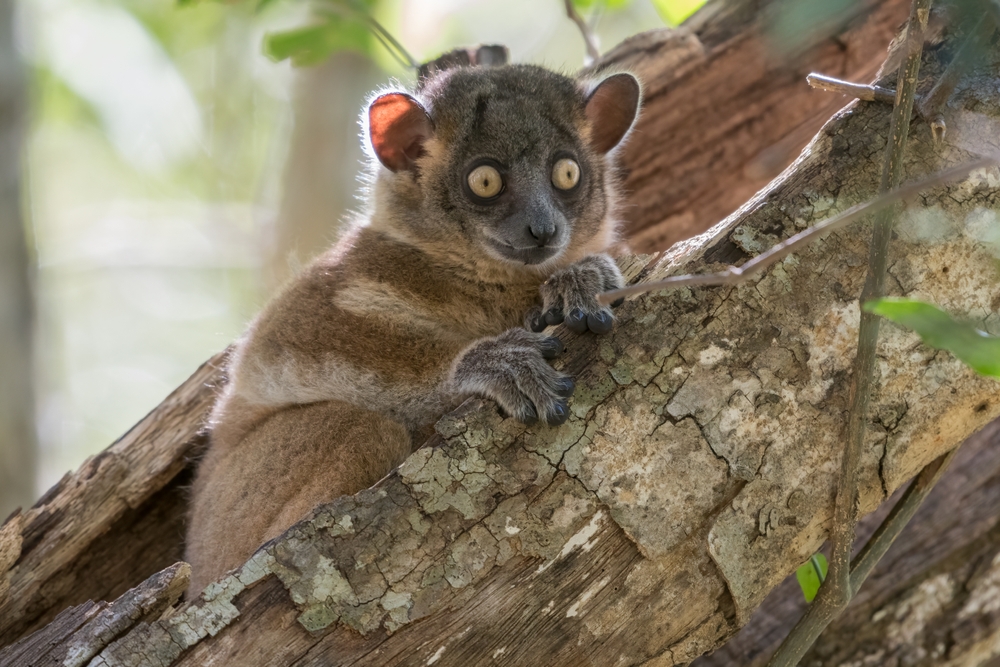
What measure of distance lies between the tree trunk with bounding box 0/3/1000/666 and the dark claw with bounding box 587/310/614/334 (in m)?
0.04

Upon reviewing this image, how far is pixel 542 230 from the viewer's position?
3518 mm

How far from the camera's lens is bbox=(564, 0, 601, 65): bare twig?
4.68 metres

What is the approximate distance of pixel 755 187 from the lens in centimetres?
548

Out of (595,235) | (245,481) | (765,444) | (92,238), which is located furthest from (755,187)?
(92,238)

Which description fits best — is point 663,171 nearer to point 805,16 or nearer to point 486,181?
point 486,181

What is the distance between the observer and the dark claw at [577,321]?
297cm

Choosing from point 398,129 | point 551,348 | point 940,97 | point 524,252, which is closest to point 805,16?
point 940,97

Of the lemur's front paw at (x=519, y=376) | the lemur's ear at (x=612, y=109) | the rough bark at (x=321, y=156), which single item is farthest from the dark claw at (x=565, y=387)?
the rough bark at (x=321, y=156)

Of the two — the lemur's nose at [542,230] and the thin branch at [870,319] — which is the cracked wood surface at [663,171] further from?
the thin branch at [870,319]

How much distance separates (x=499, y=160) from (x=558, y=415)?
4.49 feet

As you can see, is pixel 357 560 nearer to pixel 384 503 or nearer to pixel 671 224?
pixel 384 503

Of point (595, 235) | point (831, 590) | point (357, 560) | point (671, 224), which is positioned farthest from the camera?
point (671, 224)

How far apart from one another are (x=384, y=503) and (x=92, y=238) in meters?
11.4

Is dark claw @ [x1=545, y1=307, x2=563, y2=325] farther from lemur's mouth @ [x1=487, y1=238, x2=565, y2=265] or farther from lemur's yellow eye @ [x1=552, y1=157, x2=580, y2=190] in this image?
lemur's yellow eye @ [x1=552, y1=157, x2=580, y2=190]
